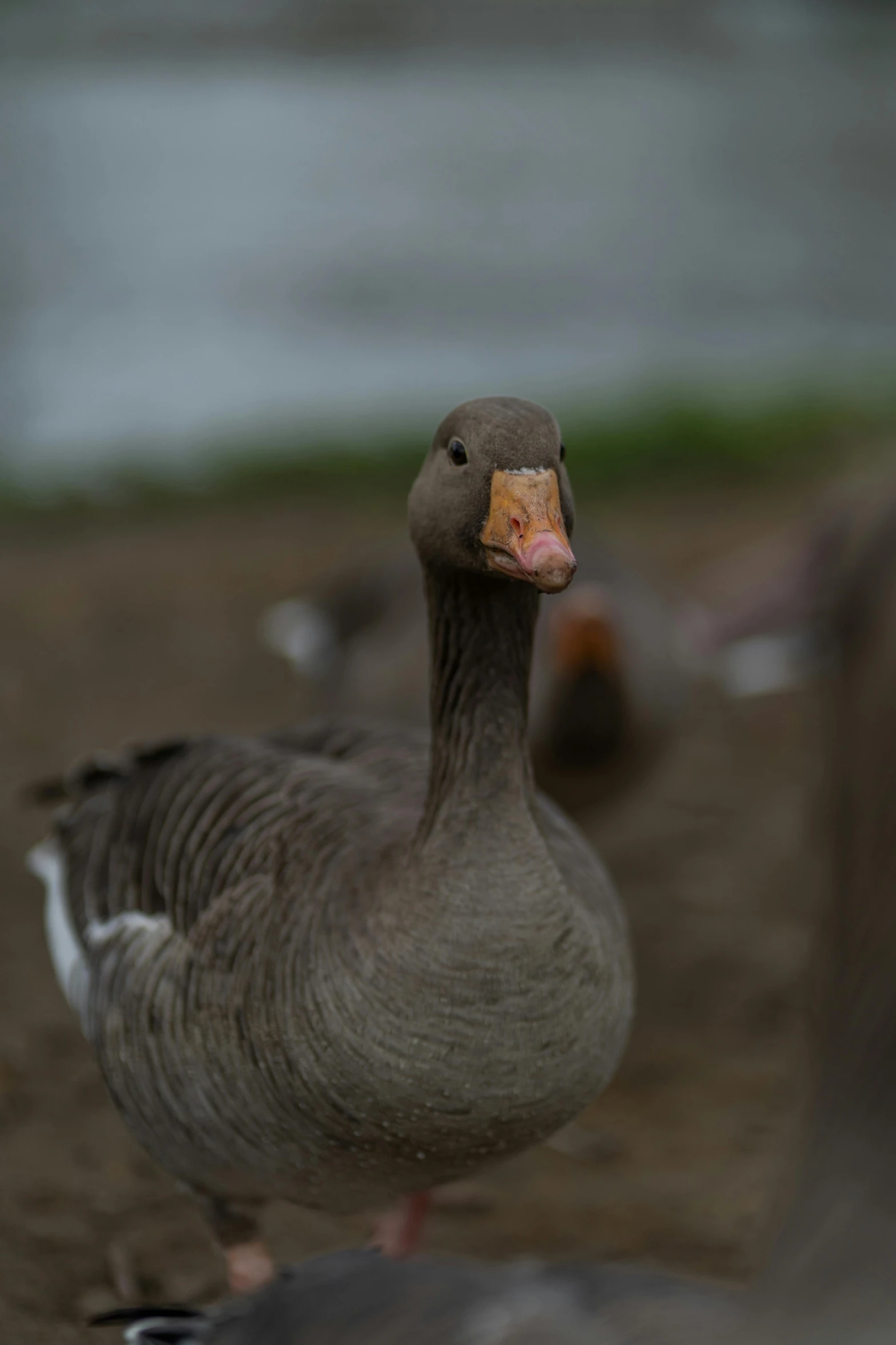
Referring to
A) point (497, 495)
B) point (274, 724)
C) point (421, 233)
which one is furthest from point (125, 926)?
point (421, 233)

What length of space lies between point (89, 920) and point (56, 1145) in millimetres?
1036

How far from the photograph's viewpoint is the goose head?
225 cm

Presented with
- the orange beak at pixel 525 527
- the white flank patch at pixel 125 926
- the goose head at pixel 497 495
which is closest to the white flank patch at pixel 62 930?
the white flank patch at pixel 125 926

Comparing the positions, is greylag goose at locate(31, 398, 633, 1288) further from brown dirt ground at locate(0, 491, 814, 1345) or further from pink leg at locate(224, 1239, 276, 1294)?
brown dirt ground at locate(0, 491, 814, 1345)

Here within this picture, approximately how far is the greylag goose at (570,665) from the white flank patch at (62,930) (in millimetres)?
1347

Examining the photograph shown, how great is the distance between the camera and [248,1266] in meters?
2.98

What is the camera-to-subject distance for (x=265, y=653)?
23.3 ft

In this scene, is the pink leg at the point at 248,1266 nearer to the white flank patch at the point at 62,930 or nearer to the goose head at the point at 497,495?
the white flank patch at the point at 62,930

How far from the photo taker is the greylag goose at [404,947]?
2.44 meters

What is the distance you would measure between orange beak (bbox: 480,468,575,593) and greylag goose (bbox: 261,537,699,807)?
6.33ft

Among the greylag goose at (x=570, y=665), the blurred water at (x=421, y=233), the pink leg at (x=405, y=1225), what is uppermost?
the blurred water at (x=421, y=233)

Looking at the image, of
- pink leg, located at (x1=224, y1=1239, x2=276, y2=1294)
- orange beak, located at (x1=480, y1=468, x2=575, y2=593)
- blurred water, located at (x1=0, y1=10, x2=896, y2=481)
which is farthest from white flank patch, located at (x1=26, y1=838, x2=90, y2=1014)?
blurred water, located at (x1=0, y1=10, x2=896, y2=481)

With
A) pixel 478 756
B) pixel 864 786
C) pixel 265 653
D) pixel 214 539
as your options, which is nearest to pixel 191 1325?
pixel 478 756

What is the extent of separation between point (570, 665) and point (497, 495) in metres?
2.14
